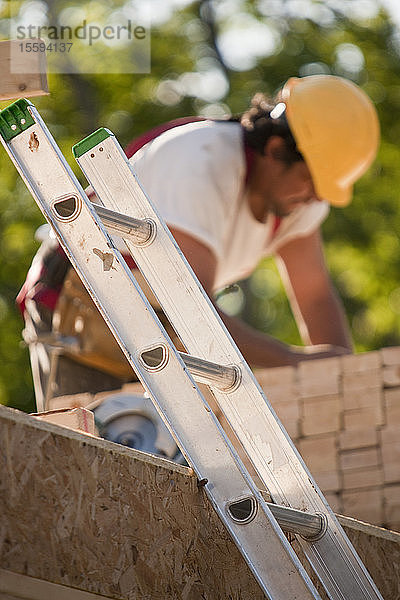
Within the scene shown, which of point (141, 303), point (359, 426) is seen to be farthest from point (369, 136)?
point (141, 303)

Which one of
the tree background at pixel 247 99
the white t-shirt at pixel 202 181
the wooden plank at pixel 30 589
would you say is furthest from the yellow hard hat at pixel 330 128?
the tree background at pixel 247 99

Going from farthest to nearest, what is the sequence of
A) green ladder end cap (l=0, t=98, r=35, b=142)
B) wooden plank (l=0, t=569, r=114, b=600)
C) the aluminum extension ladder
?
green ladder end cap (l=0, t=98, r=35, b=142) → the aluminum extension ladder → wooden plank (l=0, t=569, r=114, b=600)

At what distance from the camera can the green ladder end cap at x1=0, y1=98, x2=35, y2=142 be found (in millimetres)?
2254

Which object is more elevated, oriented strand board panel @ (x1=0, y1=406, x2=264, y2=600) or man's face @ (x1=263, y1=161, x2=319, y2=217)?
man's face @ (x1=263, y1=161, x2=319, y2=217)

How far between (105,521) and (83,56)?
12.8 metres

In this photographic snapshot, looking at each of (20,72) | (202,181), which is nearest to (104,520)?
(20,72)

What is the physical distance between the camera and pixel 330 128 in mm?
4594

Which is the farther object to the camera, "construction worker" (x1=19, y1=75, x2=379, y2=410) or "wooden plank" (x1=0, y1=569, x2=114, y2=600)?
"construction worker" (x1=19, y1=75, x2=379, y2=410)

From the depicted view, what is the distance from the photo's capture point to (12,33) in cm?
1353

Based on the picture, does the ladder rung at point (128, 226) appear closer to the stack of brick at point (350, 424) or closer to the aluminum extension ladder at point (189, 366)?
the aluminum extension ladder at point (189, 366)

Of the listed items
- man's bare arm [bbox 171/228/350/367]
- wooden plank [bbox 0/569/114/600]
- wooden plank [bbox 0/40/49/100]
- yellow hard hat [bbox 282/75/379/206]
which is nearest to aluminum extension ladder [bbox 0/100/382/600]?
wooden plank [bbox 0/40/49/100]

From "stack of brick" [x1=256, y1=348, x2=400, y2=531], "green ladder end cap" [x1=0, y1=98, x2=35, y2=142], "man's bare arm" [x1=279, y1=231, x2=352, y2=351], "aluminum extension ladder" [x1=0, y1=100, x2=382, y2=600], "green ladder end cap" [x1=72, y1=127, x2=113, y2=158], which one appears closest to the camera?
"aluminum extension ladder" [x1=0, y1=100, x2=382, y2=600]

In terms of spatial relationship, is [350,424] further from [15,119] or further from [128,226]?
[15,119]

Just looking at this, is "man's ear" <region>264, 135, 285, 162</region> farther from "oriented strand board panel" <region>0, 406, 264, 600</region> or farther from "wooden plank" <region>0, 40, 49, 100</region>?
"oriented strand board panel" <region>0, 406, 264, 600</region>
